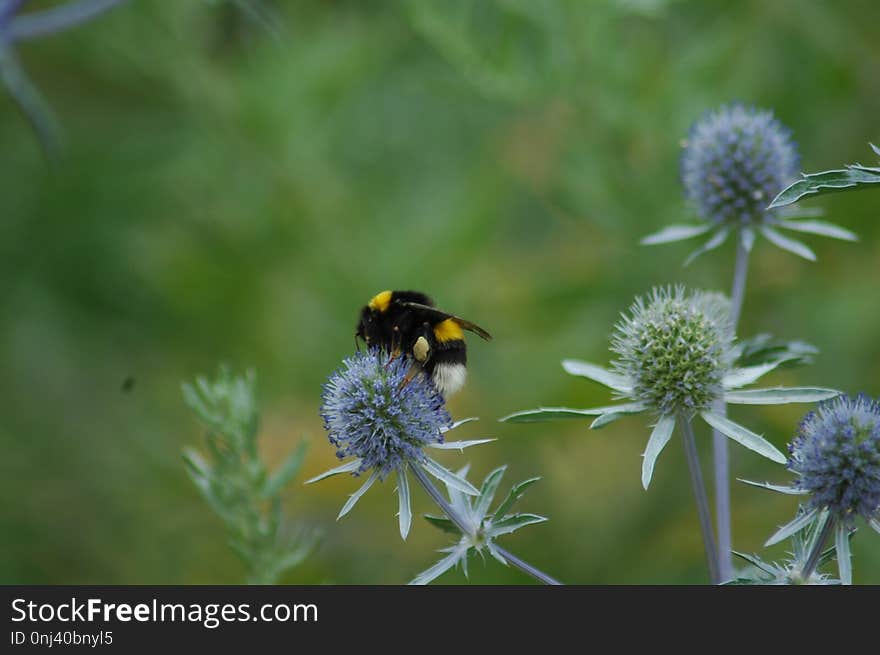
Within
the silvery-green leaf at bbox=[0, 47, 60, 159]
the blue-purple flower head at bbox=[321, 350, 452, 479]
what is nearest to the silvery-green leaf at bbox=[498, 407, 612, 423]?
the blue-purple flower head at bbox=[321, 350, 452, 479]

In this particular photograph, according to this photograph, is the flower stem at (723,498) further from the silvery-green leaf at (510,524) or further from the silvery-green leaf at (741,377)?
the silvery-green leaf at (510,524)

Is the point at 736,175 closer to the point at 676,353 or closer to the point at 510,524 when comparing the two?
the point at 676,353

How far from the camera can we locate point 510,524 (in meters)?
1.06

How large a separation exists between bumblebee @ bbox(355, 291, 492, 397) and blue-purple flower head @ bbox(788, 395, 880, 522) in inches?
18.2

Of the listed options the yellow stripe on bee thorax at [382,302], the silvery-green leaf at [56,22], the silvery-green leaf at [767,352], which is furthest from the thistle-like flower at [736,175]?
the silvery-green leaf at [56,22]

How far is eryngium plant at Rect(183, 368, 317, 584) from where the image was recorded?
1312 millimetres

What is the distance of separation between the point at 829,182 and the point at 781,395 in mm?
253

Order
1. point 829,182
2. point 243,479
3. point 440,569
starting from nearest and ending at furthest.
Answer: point 829,182
point 440,569
point 243,479

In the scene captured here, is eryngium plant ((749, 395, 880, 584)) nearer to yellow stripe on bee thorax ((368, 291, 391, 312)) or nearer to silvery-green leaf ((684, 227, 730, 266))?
silvery-green leaf ((684, 227, 730, 266))

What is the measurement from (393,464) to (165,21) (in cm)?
184

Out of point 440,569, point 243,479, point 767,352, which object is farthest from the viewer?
point 243,479

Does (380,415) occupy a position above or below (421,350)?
below

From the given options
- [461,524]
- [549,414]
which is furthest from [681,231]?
[461,524]
